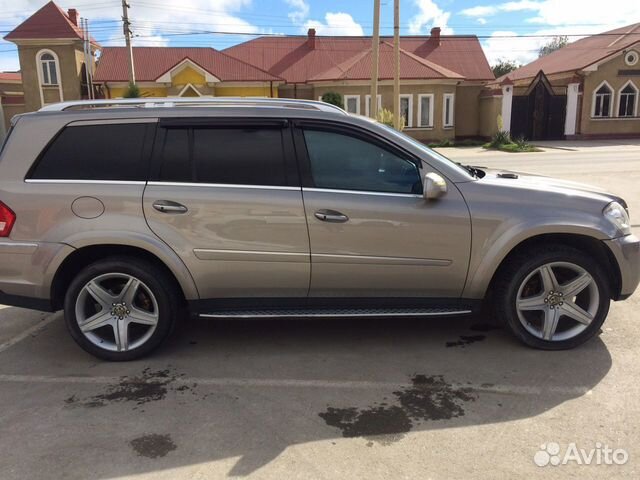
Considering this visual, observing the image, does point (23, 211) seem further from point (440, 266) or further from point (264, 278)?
point (440, 266)

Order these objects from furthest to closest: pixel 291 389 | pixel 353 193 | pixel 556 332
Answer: pixel 556 332, pixel 353 193, pixel 291 389

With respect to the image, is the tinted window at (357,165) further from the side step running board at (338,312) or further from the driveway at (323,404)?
the driveway at (323,404)

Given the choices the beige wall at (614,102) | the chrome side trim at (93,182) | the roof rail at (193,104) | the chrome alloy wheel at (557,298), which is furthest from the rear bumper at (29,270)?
the beige wall at (614,102)

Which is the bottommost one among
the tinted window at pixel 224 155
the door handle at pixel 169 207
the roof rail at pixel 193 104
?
the door handle at pixel 169 207

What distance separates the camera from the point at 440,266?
3961 mm

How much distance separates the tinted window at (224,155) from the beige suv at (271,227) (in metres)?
0.01

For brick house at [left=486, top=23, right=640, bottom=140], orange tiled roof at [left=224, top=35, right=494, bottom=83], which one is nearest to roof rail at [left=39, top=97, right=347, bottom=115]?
orange tiled roof at [left=224, top=35, right=494, bottom=83]

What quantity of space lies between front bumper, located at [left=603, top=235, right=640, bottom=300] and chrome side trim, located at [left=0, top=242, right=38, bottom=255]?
4.10 meters

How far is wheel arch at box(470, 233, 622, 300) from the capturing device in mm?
4030

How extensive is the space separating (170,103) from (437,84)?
3197cm

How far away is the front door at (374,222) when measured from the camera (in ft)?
12.8

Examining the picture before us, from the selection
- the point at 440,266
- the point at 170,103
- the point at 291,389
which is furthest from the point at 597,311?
the point at 170,103

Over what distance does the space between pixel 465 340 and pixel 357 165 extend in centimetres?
164

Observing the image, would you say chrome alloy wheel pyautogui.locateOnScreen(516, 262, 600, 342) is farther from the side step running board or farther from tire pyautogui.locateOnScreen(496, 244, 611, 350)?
the side step running board
